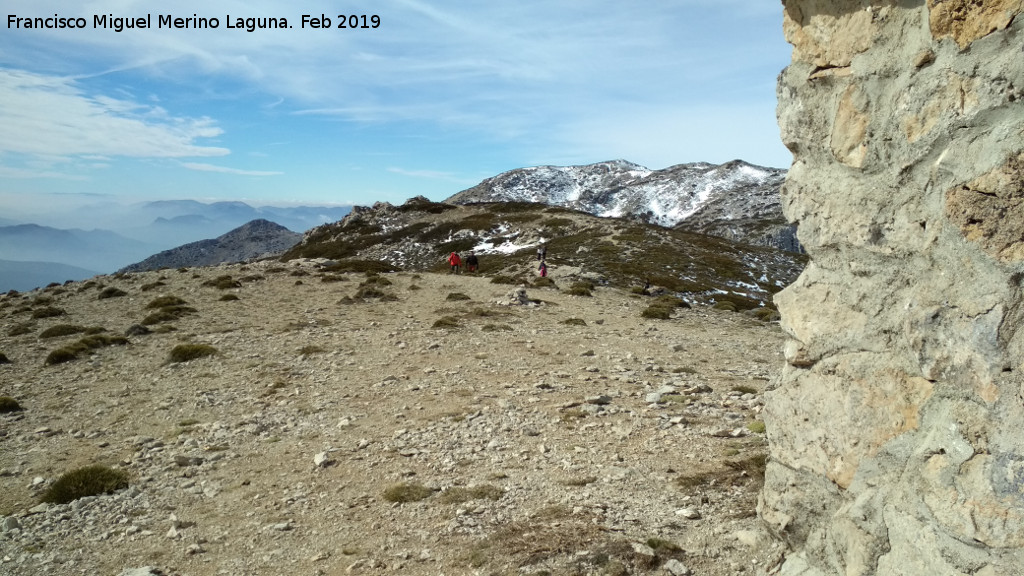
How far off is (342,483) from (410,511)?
5.26 feet

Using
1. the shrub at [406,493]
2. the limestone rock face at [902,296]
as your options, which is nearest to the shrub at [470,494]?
the shrub at [406,493]

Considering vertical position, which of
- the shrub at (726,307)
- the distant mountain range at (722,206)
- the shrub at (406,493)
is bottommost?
the shrub at (406,493)

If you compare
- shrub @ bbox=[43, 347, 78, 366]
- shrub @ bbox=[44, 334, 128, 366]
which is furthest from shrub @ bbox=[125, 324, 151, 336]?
shrub @ bbox=[43, 347, 78, 366]

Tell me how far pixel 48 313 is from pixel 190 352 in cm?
1379

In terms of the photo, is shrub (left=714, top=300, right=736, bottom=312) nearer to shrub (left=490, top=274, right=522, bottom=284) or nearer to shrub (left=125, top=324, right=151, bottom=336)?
shrub (left=490, top=274, right=522, bottom=284)

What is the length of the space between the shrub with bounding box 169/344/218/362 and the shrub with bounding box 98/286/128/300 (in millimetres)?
16584

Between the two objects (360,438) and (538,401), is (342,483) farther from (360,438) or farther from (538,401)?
(538,401)

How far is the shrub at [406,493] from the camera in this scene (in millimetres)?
8070

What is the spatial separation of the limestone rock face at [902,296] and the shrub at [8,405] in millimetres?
15907

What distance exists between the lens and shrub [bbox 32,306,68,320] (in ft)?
85.3

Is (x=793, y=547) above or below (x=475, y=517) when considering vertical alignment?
above

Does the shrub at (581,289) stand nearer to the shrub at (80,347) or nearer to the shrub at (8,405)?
the shrub at (80,347)

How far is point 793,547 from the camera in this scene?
4.70 m

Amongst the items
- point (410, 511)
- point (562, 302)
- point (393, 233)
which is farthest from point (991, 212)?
point (393, 233)
